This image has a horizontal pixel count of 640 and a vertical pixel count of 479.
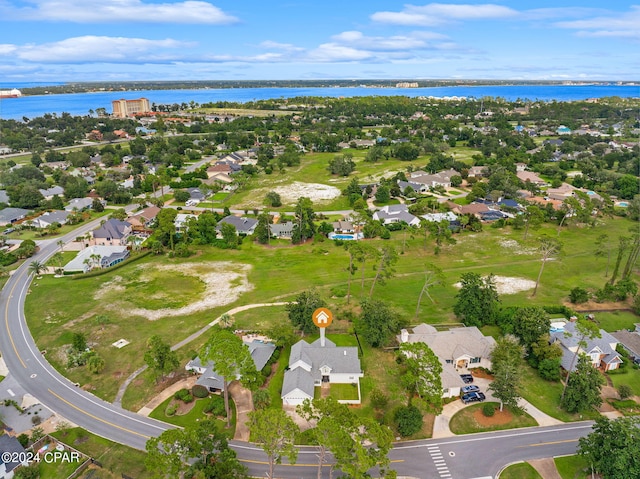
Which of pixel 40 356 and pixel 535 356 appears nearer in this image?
pixel 535 356

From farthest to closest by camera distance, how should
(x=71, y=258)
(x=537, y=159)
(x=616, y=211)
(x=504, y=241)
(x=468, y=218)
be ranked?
(x=537, y=159)
(x=616, y=211)
(x=468, y=218)
(x=504, y=241)
(x=71, y=258)

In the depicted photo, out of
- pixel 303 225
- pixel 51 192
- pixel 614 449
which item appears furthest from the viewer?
pixel 51 192

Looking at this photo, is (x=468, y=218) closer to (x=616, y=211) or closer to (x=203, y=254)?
(x=616, y=211)

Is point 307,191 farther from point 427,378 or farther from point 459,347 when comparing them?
point 427,378

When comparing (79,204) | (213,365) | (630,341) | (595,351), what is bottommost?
(213,365)

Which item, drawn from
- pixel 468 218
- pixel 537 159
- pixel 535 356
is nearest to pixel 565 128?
pixel 537 159

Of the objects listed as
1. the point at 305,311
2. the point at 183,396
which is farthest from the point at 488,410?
the point at 183,396

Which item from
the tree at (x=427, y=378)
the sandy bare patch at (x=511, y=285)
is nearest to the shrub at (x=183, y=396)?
the tree at (x=427, y=378)
